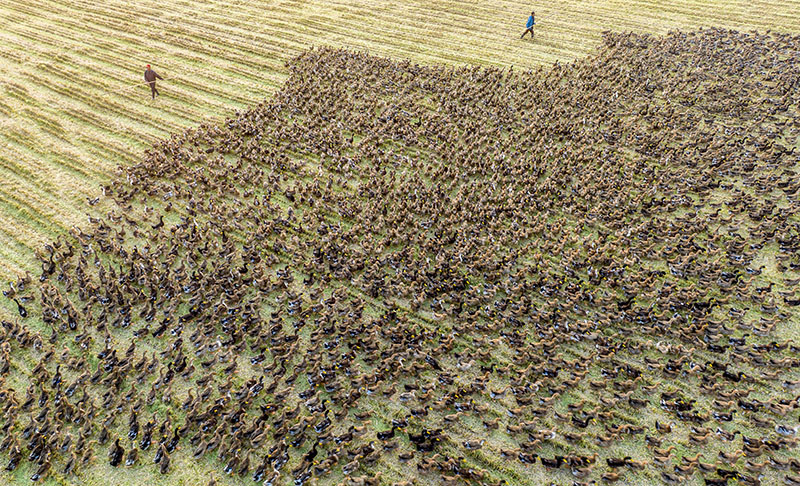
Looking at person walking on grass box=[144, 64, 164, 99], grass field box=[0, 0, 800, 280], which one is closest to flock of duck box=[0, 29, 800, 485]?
grass field box=[0, 0, 800, 280]

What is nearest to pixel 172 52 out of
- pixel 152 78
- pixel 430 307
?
pixel 152 78

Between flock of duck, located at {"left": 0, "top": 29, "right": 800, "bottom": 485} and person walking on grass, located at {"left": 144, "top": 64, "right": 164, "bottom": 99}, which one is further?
person walking on grass, located at {"left": 144, "top": 64, "right": 164, "bottom": 99}

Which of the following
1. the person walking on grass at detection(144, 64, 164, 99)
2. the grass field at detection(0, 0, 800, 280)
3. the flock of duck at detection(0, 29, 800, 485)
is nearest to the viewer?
the flock of duck at detection(0, 29, 800, 485)

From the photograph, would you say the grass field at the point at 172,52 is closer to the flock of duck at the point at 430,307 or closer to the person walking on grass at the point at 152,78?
the person walking on grass at the point at 152,78

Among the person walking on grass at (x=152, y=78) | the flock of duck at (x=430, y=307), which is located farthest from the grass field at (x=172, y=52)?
the flock of duck at (x=430, y=307)

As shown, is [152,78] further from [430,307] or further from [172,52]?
[430,307]

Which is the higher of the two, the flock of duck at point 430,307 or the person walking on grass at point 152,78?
the person walking on grass at point 152,78

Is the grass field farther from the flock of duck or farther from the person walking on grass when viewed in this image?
the flock of duck
